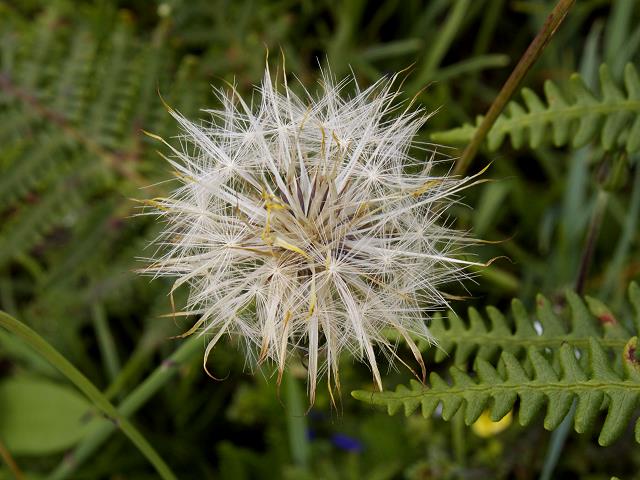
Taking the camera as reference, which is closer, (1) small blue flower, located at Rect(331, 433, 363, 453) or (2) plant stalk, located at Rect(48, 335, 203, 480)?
(2) plant stalk, located at Rect(48, 335, 203, 480)

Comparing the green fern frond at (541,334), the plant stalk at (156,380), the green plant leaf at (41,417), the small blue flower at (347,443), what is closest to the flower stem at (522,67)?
the green fern frond at (541,334)

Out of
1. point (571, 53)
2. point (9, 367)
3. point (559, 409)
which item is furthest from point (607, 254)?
point (9, 367)

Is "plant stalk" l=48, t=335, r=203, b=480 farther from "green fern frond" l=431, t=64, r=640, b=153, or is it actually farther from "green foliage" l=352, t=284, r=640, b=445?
"green fern frond" l=431, t=64, r=640, b=153

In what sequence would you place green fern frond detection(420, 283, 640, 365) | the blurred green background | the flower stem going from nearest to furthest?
the flower stem → green fern frond detection(420, 283, 640, 365) → the blurred green background

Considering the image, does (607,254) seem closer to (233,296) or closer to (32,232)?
(233,296)

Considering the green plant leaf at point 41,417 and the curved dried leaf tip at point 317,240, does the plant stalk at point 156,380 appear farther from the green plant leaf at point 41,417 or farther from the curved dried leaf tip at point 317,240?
the green plant leaf at point 41,417

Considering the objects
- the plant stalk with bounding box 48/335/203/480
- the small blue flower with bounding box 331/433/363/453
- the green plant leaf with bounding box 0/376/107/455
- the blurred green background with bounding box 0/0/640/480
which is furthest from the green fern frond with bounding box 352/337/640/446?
the green plant leaf with bounding box 0/376/107/455
